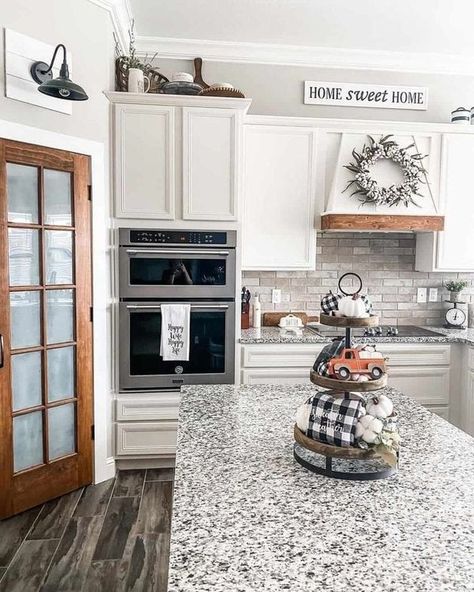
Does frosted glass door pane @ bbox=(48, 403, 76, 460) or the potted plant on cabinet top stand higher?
the potted plant on cabinet top

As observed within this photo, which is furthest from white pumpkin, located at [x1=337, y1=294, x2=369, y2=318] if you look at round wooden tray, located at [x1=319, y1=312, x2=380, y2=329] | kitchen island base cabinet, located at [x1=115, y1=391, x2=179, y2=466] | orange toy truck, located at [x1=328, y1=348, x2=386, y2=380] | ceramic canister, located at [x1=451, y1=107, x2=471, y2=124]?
ceramic canister, located at [x1=451, y1=107, x2=471, y2=124]

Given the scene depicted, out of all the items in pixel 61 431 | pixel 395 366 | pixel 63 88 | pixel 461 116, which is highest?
pixel 461 116

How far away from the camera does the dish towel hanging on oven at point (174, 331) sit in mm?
3271

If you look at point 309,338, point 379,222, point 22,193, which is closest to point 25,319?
point 22,193

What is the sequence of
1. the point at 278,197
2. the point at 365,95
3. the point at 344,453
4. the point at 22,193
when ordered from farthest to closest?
the point at 365,95, the point at 278,197, the point at 22,193, the point at 344,453

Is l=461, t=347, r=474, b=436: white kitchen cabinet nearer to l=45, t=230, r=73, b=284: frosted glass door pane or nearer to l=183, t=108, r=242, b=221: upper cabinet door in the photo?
l=183, t=108, r=242, b=221: upper cabinet door

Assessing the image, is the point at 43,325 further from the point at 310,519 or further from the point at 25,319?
the point at 310,519

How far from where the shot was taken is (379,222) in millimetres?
3609

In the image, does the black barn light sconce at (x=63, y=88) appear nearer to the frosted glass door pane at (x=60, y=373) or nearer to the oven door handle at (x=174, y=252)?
the oven door handle at (x=174, y=252)

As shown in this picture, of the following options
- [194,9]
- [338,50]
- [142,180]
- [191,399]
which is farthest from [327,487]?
[338,50]

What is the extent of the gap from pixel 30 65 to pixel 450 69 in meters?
3.29

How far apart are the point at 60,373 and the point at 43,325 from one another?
33cm

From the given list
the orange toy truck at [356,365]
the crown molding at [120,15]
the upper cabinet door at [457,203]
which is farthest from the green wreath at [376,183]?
the orange toy truck at [356,365]

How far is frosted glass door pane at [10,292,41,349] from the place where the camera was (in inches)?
105
